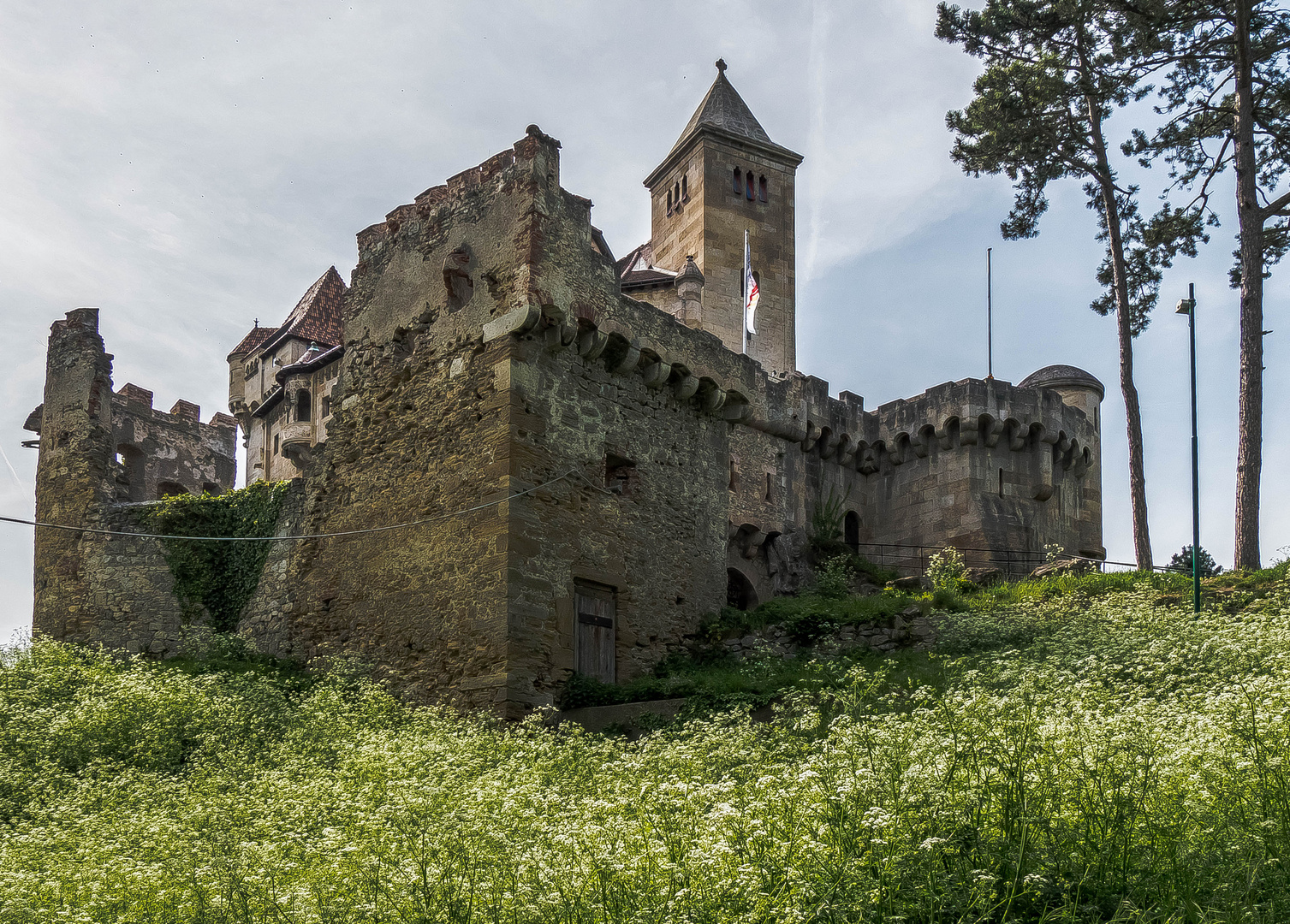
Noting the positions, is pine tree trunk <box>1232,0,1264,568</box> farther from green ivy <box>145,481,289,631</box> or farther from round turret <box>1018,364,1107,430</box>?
green ivy <box>145,481,289,631</box>

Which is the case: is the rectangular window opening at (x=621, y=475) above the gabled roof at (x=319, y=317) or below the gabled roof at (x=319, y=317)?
below

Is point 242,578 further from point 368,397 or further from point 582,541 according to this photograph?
point 582,541

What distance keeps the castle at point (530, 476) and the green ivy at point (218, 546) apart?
25 cm

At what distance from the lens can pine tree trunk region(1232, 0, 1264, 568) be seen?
1722 centimetres

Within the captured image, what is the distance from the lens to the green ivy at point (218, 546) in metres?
17.3

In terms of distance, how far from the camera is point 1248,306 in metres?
18.0

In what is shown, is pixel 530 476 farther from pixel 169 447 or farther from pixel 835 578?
pixel 169 447

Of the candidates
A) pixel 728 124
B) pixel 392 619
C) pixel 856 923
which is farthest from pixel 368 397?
pixel 728 124

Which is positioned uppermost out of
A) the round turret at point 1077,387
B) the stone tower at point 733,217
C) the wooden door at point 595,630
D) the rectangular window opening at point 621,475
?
the stone tower at point 733,217

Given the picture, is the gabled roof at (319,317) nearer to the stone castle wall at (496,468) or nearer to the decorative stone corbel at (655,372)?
the stone castle wall at (496,468)

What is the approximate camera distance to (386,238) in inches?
653

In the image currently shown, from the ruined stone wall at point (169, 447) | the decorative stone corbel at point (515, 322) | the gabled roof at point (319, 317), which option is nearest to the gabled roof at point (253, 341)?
the gabled roof at point (319, 317)

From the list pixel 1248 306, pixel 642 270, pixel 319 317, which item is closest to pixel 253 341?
pixel 319 317

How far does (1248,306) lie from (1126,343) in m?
2.62
